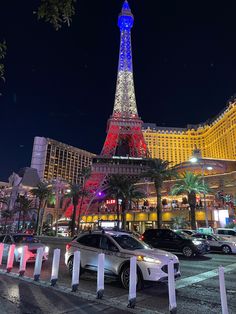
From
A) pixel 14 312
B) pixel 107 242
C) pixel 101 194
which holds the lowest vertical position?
pixel 14 312

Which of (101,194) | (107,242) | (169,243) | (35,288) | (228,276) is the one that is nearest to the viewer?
(35,288)

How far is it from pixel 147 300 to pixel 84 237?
4.24 metres

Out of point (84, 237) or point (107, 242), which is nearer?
point (107, 242)

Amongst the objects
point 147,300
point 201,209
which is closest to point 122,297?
point 147,300

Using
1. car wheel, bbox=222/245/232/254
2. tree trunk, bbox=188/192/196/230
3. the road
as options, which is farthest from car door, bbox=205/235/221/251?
tree trunk, bbox=188/192/196/230

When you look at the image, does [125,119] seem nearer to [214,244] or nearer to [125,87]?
[125,87]

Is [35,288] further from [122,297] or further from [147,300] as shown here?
[147,300]

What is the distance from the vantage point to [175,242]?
1773 cm

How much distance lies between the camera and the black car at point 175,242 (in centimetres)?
1703

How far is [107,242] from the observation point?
31.7 feet

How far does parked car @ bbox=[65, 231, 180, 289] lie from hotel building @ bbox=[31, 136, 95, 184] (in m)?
115

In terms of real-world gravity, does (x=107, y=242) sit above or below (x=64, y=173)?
below

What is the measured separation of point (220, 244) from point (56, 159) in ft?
449

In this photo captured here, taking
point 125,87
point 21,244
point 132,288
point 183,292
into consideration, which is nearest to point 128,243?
point 183,292
